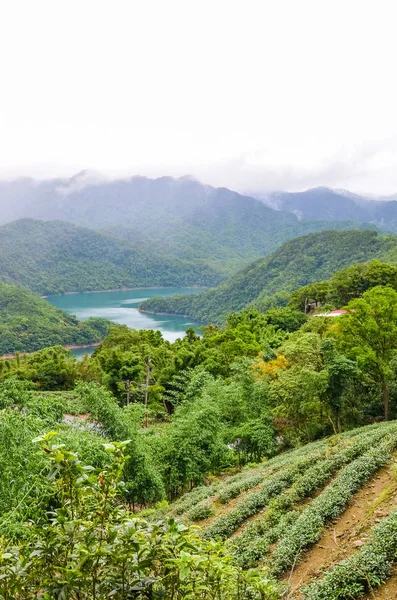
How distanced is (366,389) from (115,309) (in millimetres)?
122196

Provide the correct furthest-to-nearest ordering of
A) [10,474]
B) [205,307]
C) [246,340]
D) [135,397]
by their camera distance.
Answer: [205,307], [246,340], [135,397], [10,474]

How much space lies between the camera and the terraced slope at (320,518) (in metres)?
5.30

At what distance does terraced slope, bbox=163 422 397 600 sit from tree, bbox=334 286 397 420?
4.37 metres

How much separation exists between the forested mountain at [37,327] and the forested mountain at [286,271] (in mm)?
29473

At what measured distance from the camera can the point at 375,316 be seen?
Result: 15008mm

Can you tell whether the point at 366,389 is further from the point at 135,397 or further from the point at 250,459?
the point at 135,397

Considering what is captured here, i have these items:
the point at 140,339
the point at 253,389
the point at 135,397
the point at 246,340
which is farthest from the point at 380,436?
the point at 140,339

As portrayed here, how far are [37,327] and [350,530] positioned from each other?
93.7 m

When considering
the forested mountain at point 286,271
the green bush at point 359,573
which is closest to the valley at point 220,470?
the green bush at point 359,573

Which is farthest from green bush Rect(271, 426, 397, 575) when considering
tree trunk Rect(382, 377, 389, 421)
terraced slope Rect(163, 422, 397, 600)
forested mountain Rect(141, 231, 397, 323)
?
forested mountain Rect(141, 231, 397, 323)

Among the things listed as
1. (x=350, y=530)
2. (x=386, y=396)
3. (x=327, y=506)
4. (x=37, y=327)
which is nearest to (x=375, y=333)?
(x=386, y=396)

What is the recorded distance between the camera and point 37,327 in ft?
303

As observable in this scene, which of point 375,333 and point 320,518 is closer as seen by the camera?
point 320,518

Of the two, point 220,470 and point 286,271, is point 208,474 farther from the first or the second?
point 286,271
